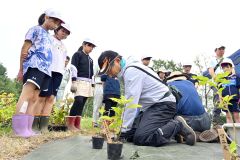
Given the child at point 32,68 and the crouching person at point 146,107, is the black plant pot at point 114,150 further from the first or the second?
the child at point 32,68

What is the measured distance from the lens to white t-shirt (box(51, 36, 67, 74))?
4141 mm

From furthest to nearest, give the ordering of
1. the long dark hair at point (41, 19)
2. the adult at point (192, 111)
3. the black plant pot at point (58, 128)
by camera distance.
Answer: the black plant pot at point (58, 128), the long dark hair at point (41, 19), the adult at point (192, 111)

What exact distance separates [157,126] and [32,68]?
5.21ft

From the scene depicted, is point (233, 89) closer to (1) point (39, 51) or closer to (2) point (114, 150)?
(1) point (39, 51)

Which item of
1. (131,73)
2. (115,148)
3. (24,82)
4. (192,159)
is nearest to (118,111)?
(115,148)

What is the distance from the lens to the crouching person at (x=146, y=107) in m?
3.44

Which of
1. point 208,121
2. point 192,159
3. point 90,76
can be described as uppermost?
point 90,76

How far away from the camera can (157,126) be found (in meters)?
3.51

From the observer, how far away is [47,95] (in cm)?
422

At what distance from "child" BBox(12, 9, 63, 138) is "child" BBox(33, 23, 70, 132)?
0.21m

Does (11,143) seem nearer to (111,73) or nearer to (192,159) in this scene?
(111,73)

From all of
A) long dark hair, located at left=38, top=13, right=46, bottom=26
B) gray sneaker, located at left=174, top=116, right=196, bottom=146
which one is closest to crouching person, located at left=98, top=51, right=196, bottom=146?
gray sneaker, located at left=174, top=116, right=196, bottom=146

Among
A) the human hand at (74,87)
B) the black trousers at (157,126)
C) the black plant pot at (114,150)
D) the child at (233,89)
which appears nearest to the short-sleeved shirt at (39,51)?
the human hand at (74,87)

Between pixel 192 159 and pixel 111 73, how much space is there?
135 cm
